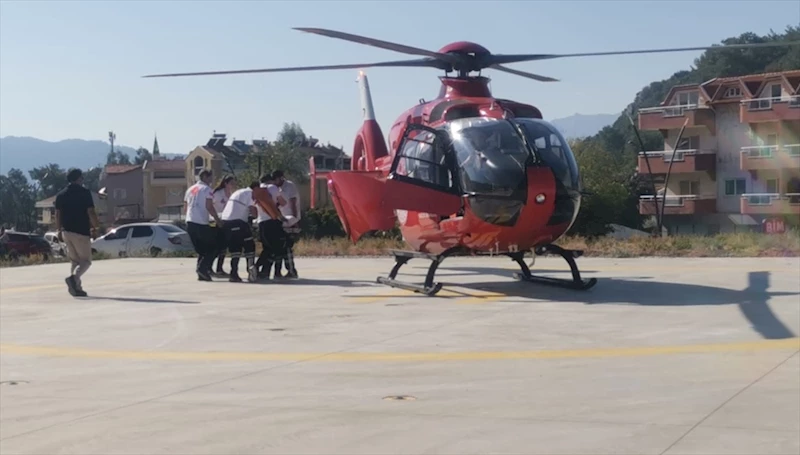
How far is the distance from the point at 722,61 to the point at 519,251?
93586mm

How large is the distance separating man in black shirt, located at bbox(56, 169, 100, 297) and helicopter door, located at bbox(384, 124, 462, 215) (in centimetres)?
449

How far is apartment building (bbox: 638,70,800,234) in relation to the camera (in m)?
55.8

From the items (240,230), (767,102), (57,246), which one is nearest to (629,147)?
(767,102)

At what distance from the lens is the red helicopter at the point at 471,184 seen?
13016mm

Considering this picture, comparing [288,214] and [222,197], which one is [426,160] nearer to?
[288,214]

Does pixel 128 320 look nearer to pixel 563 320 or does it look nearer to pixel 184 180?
pixel 563 320

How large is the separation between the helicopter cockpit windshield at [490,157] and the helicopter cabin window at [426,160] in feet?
0.80

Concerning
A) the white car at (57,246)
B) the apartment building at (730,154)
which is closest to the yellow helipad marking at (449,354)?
the white car at (57,246)

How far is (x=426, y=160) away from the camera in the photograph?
45.5 ft

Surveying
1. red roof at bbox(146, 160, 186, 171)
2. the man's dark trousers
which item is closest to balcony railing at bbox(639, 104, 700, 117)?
the man's dark trousers

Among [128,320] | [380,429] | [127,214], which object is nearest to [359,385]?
[380,429]

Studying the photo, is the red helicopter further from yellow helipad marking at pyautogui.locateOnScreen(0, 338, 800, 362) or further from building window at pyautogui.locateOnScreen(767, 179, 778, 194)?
building window at pyautogui.locateOnScreen(767, 179, 778, 194)

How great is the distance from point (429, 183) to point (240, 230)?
14.3 ft

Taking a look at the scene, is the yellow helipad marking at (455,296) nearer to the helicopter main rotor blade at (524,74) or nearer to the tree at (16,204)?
the helicopter main rotor blade at (524,74)
